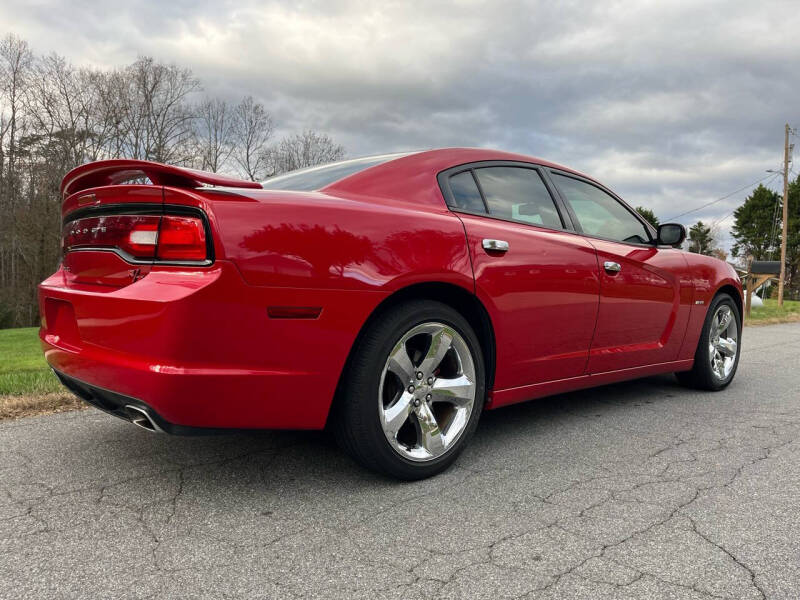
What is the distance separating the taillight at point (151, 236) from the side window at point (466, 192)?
51.3 inches

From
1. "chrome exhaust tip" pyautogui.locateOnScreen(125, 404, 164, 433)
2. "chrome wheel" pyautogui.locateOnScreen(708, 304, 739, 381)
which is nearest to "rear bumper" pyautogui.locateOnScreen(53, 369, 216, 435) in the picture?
"chrome exhaust tip" pyautogui.locateOnScreen(125, 404, 164, 433)

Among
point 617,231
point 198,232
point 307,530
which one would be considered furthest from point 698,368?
point 198,232

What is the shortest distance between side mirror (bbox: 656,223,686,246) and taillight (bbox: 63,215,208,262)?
10.8 ft

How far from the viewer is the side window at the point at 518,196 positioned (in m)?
3.19

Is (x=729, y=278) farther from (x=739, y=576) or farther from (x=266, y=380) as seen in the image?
(x=266, y=380)

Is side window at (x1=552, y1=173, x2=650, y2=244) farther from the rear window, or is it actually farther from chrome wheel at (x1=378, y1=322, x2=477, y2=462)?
chrome wheel at (x1=378, y1=322, x2=477, y2=462)

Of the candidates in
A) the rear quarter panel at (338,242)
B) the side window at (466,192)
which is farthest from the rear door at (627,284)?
the rear quarter panel at (338,242)

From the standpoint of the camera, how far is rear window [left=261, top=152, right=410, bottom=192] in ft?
9.47

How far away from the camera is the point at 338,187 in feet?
8.96

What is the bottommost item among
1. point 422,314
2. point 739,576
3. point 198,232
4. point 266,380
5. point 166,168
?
point 739,576

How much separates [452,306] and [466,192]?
601 millimetres

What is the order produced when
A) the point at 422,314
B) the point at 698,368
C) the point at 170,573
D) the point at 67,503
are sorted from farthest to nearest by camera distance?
the point at 698,368 → the point at 422,314 → the point at 67,503 → the point at 170,573

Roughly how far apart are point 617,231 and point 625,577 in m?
2.57

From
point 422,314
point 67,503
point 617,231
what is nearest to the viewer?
point 67,503
